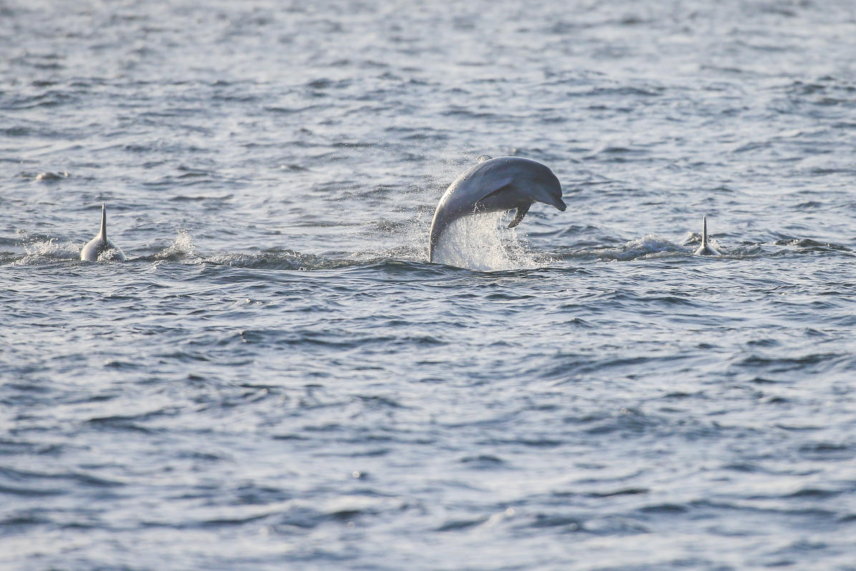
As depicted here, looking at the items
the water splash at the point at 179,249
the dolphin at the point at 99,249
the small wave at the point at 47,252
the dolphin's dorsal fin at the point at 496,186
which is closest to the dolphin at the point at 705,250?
the dolphin's dorsal fin at the point at 496,186

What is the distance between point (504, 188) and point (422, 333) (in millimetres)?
3304

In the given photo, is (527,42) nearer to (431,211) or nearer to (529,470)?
(431,211)

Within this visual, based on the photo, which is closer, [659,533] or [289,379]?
[659,533]

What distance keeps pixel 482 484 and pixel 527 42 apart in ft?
129

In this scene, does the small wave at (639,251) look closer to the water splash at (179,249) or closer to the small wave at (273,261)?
the small wave at (273,261)

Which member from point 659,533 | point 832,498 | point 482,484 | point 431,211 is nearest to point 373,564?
point 482,484

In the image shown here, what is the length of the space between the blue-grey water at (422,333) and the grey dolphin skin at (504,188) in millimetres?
Answer: 874

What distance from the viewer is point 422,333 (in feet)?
52.4

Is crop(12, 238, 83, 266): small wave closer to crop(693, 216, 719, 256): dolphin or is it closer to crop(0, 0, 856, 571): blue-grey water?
crop(0, 0, 856, 571): blue-grey water

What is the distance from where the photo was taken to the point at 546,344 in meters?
15.4

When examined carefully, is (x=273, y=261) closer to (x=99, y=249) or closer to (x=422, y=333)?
(x=99, y=249)

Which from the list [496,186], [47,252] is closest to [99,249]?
[47,252]

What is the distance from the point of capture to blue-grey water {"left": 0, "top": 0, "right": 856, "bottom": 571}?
10.6m

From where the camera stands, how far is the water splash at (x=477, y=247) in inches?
768
